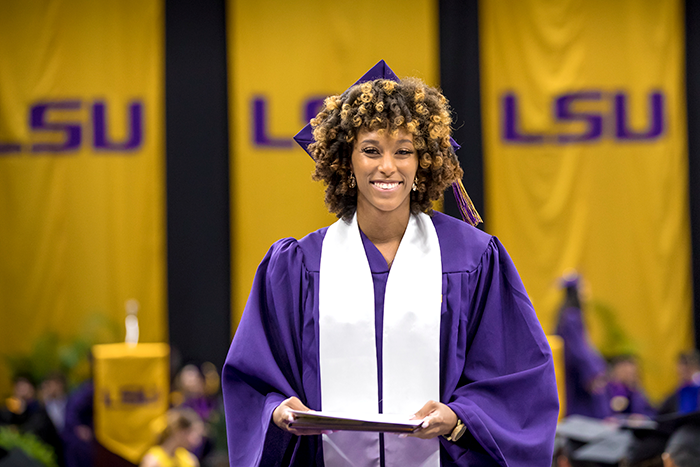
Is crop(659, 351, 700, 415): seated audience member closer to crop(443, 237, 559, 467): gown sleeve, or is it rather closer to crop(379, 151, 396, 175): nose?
crop(443, 237, 559, 467): gown sleeve

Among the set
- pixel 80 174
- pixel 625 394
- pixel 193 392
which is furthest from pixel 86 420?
pixel 625 394

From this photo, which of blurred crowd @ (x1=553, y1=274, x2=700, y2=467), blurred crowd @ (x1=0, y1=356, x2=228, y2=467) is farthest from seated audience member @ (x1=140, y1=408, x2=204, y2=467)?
blurred crowd @ (x1=553, y1=274, x2=700, y2=467)

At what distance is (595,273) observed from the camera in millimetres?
9047

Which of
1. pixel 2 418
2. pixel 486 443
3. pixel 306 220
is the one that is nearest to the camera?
pixel 486 443

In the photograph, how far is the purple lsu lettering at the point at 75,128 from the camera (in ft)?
29.5

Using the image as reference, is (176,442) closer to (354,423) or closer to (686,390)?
(354,423)

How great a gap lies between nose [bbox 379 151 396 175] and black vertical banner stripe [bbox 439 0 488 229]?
697 cm

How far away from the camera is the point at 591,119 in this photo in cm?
905

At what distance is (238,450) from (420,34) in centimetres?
729

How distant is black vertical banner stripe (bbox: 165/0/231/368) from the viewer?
8891mm

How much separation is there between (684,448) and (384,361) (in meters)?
1.72

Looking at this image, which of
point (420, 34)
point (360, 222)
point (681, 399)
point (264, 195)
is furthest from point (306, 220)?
point (360, 222)

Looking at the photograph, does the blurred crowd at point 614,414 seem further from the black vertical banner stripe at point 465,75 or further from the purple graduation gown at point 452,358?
the black vertical banner stripe at point 465,75

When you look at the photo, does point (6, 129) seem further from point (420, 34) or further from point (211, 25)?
point (420, 34)
